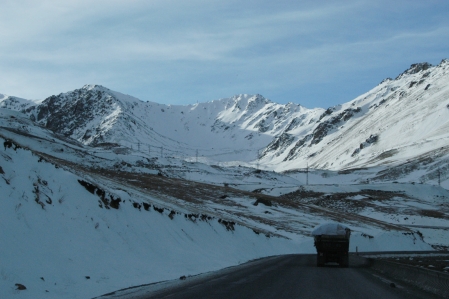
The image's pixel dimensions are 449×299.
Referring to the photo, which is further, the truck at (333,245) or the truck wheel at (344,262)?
the truck at (333,245)

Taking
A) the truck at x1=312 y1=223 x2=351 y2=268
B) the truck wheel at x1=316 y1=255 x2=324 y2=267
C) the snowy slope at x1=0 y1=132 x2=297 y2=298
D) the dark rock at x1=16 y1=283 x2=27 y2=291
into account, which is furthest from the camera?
the truck at x1=312 y1=223 x2=351 y2=268

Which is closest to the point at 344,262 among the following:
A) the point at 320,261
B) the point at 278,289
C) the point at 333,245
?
the point at 333,245

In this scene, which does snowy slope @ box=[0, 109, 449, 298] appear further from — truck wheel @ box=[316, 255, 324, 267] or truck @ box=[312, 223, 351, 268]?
truck @ box=[312, 223, 351, 268]

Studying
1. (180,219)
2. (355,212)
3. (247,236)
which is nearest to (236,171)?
(355,212)

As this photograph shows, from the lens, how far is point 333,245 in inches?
1139

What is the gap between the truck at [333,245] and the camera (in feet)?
93.9

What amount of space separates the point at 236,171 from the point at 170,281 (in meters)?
170

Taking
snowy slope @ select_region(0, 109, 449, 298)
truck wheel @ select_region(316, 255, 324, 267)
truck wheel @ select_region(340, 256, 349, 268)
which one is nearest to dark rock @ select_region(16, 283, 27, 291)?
snowy slope @ select_region(0, 109, 449, 298)

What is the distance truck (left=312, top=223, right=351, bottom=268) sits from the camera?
2862 cm

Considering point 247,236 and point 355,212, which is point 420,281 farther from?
point 355,212

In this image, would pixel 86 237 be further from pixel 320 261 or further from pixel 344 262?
pixel 344 262

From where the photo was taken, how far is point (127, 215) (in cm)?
2158

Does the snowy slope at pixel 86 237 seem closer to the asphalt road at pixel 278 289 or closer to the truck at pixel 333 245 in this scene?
the asphalt road at pixel 278 289

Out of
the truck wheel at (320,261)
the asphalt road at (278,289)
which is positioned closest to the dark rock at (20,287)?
the asphalt road at (278,289)
